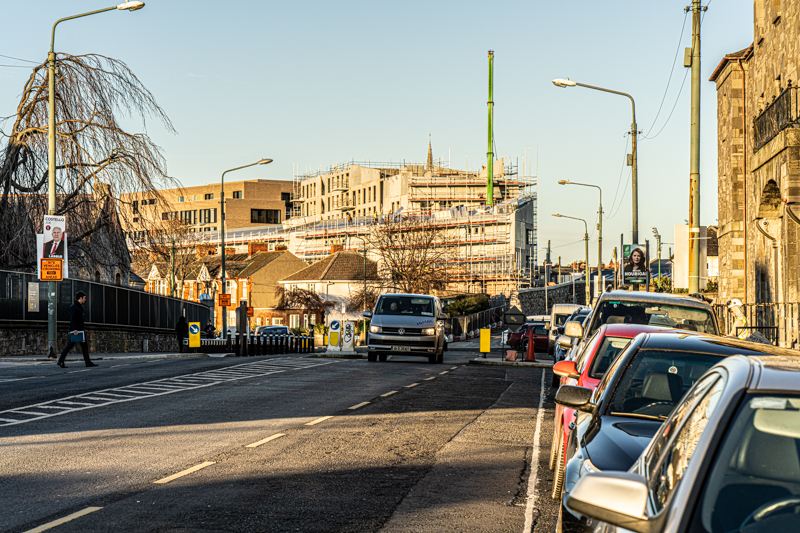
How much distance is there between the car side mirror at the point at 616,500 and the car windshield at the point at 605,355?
5.33m

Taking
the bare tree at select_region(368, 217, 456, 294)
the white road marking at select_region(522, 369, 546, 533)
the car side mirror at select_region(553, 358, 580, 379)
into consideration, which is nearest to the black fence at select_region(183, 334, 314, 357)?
the white road marking at select_region(522, 369, 546, 533)

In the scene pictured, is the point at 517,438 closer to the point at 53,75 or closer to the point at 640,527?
the point at 640,527

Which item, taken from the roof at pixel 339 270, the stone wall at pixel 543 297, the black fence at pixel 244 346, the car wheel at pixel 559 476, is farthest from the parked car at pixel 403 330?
the roof at pixel 339 270

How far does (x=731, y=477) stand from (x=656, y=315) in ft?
31.4

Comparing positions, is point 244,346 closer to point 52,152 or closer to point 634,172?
point 52,152

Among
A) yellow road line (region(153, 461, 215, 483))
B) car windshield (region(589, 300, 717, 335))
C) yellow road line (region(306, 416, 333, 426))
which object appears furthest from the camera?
yellow road line (region(306, 416, 333, 426))

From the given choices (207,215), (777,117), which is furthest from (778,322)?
(207,215)

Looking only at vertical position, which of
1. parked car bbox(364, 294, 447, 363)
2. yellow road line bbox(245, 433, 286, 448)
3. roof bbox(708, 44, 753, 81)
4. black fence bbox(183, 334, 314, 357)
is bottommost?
black fence bbox(183, 334, 314, 357)

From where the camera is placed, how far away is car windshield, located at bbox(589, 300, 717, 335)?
456 inches

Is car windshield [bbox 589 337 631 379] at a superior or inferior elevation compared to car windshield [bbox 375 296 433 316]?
inferior

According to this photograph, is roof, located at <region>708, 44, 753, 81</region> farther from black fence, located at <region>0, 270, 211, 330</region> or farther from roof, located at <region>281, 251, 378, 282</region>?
roof, located at <region>281, 251, 378, 282</region>

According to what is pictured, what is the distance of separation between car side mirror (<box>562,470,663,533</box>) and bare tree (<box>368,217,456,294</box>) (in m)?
79.3

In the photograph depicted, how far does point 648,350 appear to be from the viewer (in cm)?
627

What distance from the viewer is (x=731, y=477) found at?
2.79 meters
